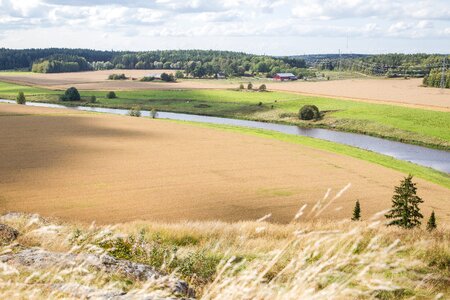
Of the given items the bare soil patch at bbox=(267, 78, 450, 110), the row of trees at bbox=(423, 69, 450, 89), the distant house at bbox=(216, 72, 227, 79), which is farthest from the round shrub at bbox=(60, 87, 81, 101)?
the row of trees at bbox=(423, 69, 450, 89)

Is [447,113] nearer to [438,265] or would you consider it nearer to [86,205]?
[86,205]

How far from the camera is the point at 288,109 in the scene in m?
95.4

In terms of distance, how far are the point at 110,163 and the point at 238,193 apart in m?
13.5

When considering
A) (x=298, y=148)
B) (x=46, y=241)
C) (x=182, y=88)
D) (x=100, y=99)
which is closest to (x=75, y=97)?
(x=100, y=99)

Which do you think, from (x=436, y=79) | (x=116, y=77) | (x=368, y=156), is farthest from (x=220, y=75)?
(x=368, y=156)

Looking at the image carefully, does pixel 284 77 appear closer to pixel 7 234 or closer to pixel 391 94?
pixel 391 94

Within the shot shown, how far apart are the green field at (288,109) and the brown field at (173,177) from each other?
85.8ft

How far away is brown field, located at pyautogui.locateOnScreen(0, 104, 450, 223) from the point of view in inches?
1120

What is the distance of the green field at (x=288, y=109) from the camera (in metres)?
72.2

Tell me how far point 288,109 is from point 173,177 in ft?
203

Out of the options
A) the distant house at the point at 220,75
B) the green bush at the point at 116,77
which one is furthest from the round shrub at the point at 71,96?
the distant house at the point at 220,75

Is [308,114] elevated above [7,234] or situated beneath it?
situated beneath

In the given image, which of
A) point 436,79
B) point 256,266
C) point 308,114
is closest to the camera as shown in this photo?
point 256,266

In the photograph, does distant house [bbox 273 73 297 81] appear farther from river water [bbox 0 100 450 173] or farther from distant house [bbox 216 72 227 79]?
river water [bbox 0 100 450 173]
